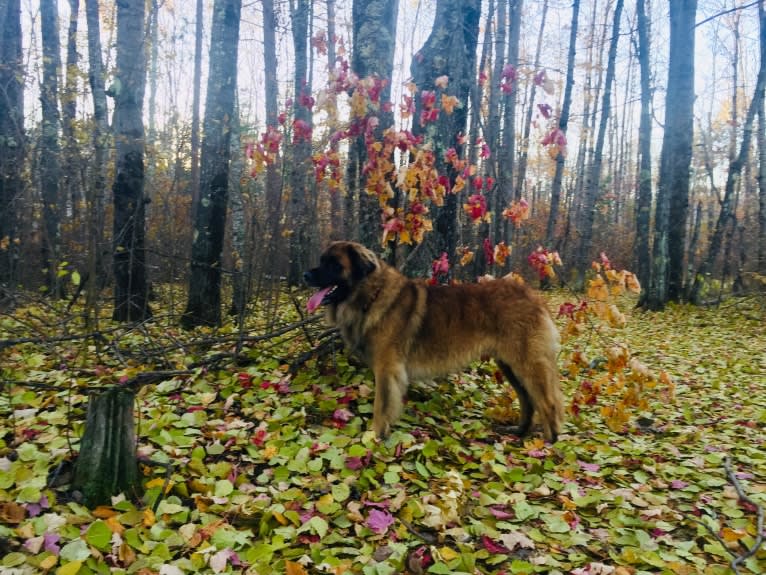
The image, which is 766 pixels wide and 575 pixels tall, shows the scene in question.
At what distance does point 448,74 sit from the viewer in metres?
6.09

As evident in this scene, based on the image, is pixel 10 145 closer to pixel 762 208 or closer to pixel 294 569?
pixel 294 569

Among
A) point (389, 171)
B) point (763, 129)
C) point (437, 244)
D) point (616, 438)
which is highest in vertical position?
point (763, 129)

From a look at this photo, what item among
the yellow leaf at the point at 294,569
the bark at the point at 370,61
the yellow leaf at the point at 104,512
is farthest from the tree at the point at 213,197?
the yellow leaf at the point at 294,569

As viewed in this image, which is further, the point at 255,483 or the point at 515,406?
the point at 515,406

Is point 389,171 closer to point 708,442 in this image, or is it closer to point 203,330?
point 203,330

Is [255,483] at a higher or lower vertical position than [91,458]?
lower

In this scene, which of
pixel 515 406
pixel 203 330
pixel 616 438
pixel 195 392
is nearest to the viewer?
pixel 195 392

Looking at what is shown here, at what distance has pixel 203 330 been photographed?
7.14 metres

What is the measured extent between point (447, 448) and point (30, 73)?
988 cm

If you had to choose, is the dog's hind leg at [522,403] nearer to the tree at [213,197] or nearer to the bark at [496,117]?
the tree at [213,197]

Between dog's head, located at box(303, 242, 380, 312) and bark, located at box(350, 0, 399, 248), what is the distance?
4.87 ft

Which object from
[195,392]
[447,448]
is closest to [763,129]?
[447,448]

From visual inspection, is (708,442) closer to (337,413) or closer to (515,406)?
(515,406)

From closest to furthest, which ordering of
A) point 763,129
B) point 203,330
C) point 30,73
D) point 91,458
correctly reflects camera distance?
point 91,458, point 203,330, point 30,73, point 763,129
